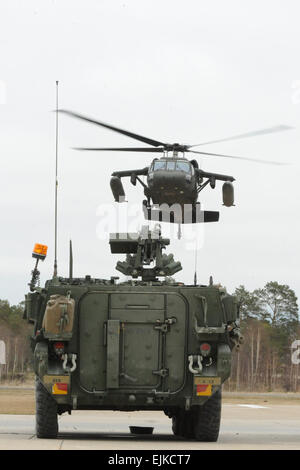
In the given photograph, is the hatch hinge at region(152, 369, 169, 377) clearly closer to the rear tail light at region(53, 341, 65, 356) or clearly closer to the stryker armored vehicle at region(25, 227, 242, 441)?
the stryker armored vehicle at region(25, 227, 242, 441)

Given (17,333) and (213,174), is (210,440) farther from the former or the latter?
(17,333)

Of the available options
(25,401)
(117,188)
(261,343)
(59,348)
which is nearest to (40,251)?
(59,348)

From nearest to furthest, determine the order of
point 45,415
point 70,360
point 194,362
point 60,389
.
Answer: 1. point 60,389
2. point 70,360
3. point 194,362
4. point 45,415

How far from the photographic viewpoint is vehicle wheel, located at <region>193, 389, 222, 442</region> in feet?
48.5

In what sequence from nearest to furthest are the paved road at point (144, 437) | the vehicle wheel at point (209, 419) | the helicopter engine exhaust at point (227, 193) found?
the paved road at point (144, 437) → the vehicle wheel at point (209, 419) → the helicopter engine exhaust at point (227, 193)

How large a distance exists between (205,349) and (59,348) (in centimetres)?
206

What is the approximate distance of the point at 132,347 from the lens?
47.1ft

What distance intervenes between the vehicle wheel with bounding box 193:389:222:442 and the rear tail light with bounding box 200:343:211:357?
678mm

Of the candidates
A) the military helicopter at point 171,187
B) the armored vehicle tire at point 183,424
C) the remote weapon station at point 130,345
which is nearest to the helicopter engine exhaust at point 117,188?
the military helicopter at point 171,187

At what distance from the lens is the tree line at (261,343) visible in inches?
2921

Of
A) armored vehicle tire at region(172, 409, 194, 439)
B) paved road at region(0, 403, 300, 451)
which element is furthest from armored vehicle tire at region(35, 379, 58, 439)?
armored vehicle tire at region(172, 409, 194, 439)

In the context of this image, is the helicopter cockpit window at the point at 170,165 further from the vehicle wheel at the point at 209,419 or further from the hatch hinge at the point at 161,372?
the hatch hinge at the point at 161,372

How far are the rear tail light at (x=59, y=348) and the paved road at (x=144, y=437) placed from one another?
47.7 inches

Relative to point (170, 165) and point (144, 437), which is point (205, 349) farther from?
point (170, 165)
